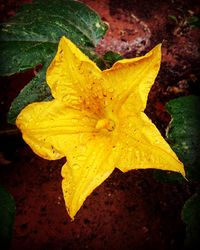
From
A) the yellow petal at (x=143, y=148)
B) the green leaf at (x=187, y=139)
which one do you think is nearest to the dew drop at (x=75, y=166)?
the yellow petal at (x=143, y=148)

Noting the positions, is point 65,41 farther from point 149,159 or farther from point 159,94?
point 159,94

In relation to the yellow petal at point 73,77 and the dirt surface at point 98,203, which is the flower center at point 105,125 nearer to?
the yellow petal at point 73,77

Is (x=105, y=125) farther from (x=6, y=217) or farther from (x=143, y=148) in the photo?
(x=6, y=217)

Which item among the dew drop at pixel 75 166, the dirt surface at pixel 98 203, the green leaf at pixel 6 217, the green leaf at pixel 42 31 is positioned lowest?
the dirt surface at pixel 98 203

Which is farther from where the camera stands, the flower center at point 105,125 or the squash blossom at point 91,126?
the flower center at point 105,125

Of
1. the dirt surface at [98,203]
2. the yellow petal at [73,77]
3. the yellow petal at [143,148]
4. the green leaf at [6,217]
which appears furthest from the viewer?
the dirt surface at [98,203]

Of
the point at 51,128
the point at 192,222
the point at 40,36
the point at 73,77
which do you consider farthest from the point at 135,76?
the point at 192,222

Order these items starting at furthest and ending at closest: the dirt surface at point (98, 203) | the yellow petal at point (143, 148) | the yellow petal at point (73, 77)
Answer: the dirt surface at point (98, 203), the yellow petal at point (73, 77), the yellow petal at point (143, 148)

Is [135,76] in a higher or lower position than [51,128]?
higher

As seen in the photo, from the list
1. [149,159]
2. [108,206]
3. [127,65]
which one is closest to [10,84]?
[108,206]
